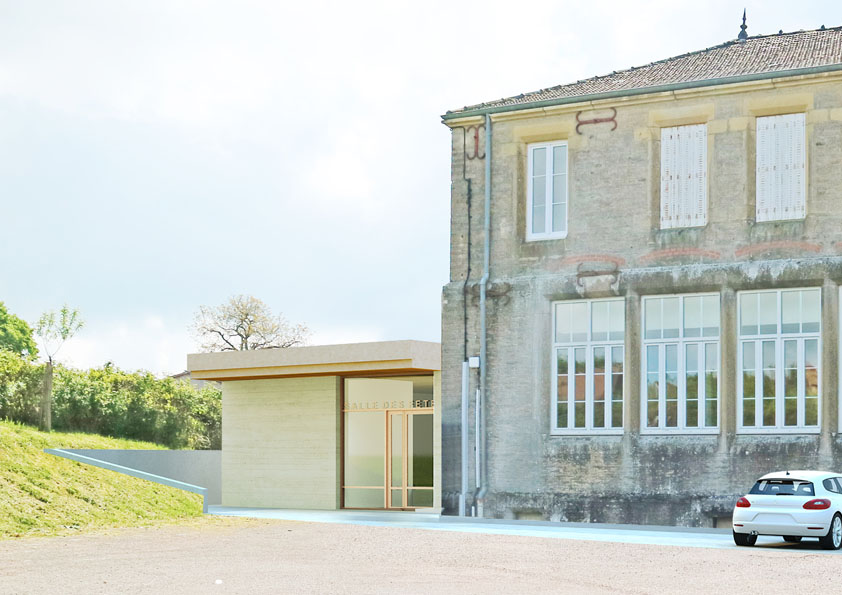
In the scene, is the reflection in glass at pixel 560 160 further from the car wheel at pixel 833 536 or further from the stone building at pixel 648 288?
the car wheel at pixel 833 536

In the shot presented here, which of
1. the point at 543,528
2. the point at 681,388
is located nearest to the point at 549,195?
the point at 681,388

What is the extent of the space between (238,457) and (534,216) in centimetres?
1118

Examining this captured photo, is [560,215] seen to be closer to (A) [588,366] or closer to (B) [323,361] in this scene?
(A) [588,366]

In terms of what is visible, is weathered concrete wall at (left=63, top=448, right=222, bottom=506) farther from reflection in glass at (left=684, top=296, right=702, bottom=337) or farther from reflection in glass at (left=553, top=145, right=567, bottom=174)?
reflection in glass at (left=684, top=296, right=702, bottom=337)

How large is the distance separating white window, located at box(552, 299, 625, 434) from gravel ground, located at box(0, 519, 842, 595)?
183 inches

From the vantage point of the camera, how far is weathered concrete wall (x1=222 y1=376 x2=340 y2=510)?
30656 millimetres

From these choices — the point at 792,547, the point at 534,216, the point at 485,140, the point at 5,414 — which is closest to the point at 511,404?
the point at 534,216

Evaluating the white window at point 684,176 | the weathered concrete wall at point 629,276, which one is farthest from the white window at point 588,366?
the white window at point 684,176

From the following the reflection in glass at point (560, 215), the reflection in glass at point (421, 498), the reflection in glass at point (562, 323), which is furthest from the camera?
the reflection in glass at point (421, 498)

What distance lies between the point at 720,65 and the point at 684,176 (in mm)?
2669

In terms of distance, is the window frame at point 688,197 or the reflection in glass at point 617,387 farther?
the reflection in glass at point 617,387

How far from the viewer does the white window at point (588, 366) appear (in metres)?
24.2

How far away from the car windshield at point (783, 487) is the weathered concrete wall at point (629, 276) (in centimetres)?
340

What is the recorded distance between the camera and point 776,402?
22812mm
